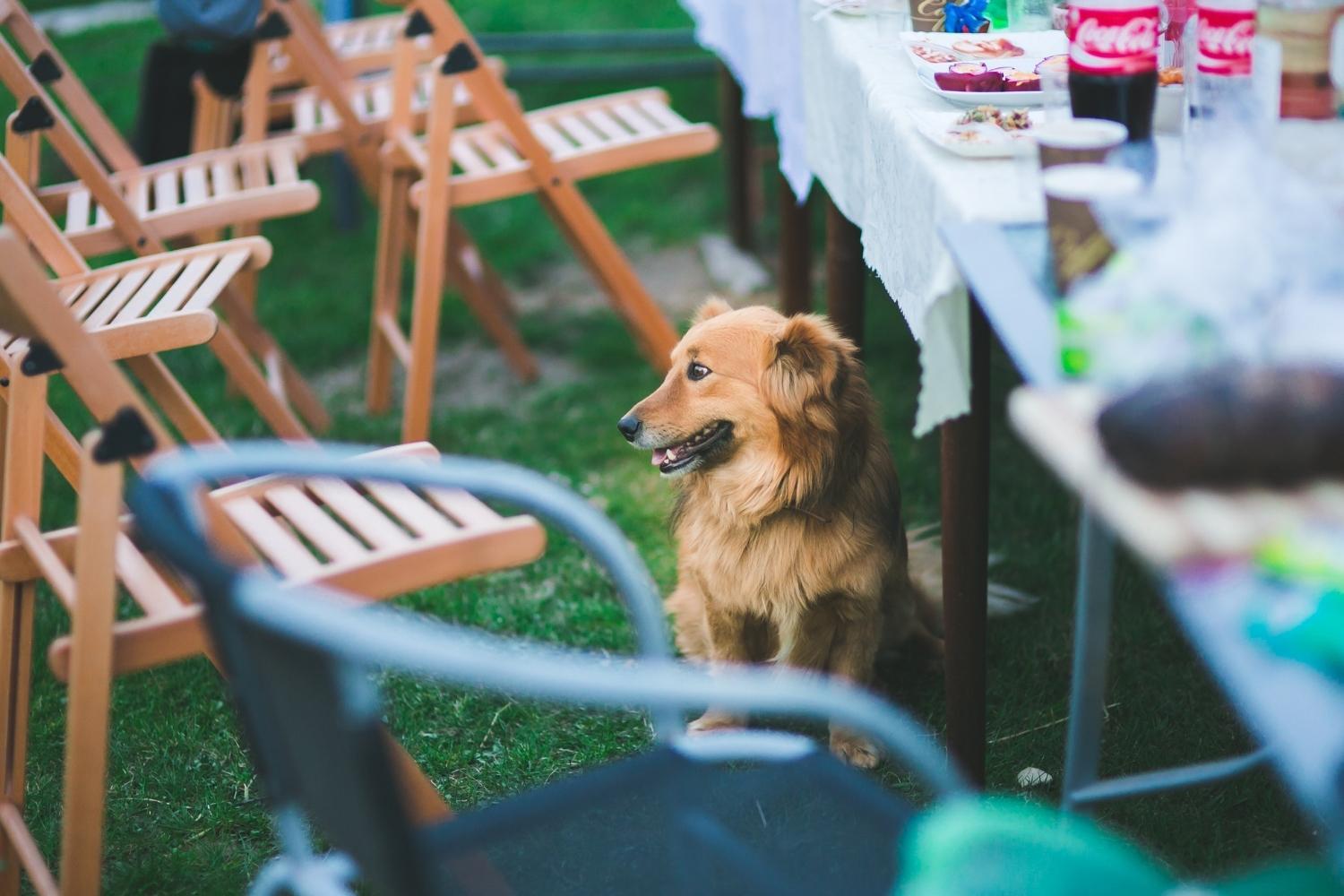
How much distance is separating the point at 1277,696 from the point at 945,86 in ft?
4.28

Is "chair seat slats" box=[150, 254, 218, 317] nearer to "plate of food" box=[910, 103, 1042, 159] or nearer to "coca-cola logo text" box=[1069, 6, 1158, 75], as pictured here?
"plate of food" box=[910, 103, 1042, 159]

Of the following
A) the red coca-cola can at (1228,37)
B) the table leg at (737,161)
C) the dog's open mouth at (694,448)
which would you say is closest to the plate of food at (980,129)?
the red coca-cola can at (1228,37)

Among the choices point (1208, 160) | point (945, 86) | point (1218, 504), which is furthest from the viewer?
point (945, 86)

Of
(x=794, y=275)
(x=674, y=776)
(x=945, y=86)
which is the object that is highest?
(x=945, y=86)

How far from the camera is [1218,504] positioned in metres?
1.01

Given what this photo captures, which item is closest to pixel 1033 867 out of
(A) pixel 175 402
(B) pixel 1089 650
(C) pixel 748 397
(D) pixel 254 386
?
(B) pixel 1089 650

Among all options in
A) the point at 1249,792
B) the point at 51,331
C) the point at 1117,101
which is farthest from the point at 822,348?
the point at 51,331

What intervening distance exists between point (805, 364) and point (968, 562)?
0.44m

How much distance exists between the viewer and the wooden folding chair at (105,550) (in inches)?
58.6

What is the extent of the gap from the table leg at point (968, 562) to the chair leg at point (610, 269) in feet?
5.46

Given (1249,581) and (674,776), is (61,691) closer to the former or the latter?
(674,776)

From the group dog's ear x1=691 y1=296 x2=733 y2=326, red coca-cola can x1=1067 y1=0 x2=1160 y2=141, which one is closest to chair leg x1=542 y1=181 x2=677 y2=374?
dog's ear x1=691 y1=296 x2=733 y2=326

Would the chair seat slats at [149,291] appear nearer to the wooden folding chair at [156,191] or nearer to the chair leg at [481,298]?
the wooden folding chair at [156,191]

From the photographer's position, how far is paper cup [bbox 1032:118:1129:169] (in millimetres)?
1457
